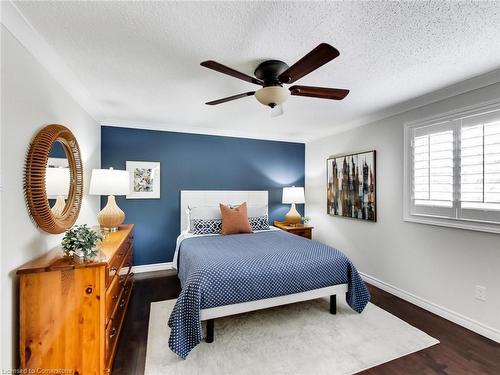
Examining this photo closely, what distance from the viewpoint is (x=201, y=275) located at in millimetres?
2105

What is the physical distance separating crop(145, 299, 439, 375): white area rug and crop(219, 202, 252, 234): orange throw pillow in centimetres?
122

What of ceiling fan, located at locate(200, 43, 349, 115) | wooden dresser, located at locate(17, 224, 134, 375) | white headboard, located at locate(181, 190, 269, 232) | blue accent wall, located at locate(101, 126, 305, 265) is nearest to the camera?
wooden dresser, located at locate(17, 224, 134, 375)

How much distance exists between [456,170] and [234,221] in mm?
2704

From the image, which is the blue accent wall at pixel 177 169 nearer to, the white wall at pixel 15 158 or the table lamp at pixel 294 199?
the table lamp at pixel 294 199

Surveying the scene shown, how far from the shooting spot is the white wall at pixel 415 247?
7.52ft

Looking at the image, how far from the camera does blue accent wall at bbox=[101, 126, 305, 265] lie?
3854 mm

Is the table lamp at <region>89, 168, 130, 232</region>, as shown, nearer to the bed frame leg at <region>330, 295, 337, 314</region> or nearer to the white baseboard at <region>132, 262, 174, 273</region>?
the white baseboard at <region>132, 262, 174, 273</region>

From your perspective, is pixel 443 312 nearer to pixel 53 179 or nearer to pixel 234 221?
pixel 234 221

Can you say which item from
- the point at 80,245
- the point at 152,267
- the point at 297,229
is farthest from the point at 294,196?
the point at 80,245

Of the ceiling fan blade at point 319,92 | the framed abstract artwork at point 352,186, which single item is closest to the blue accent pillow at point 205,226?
the framed abstract artwork at point 352,186

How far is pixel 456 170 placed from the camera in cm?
250

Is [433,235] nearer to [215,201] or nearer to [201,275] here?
[201,275]

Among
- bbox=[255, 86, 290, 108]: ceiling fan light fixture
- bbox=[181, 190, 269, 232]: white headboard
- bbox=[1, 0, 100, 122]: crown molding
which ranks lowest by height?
bbox=[181, 190, 269, 232]: white headboard

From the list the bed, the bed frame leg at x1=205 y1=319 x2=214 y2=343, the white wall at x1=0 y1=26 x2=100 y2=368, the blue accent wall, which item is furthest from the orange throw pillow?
the white wall at x1=0 y1=26 x2=100 y2=368
